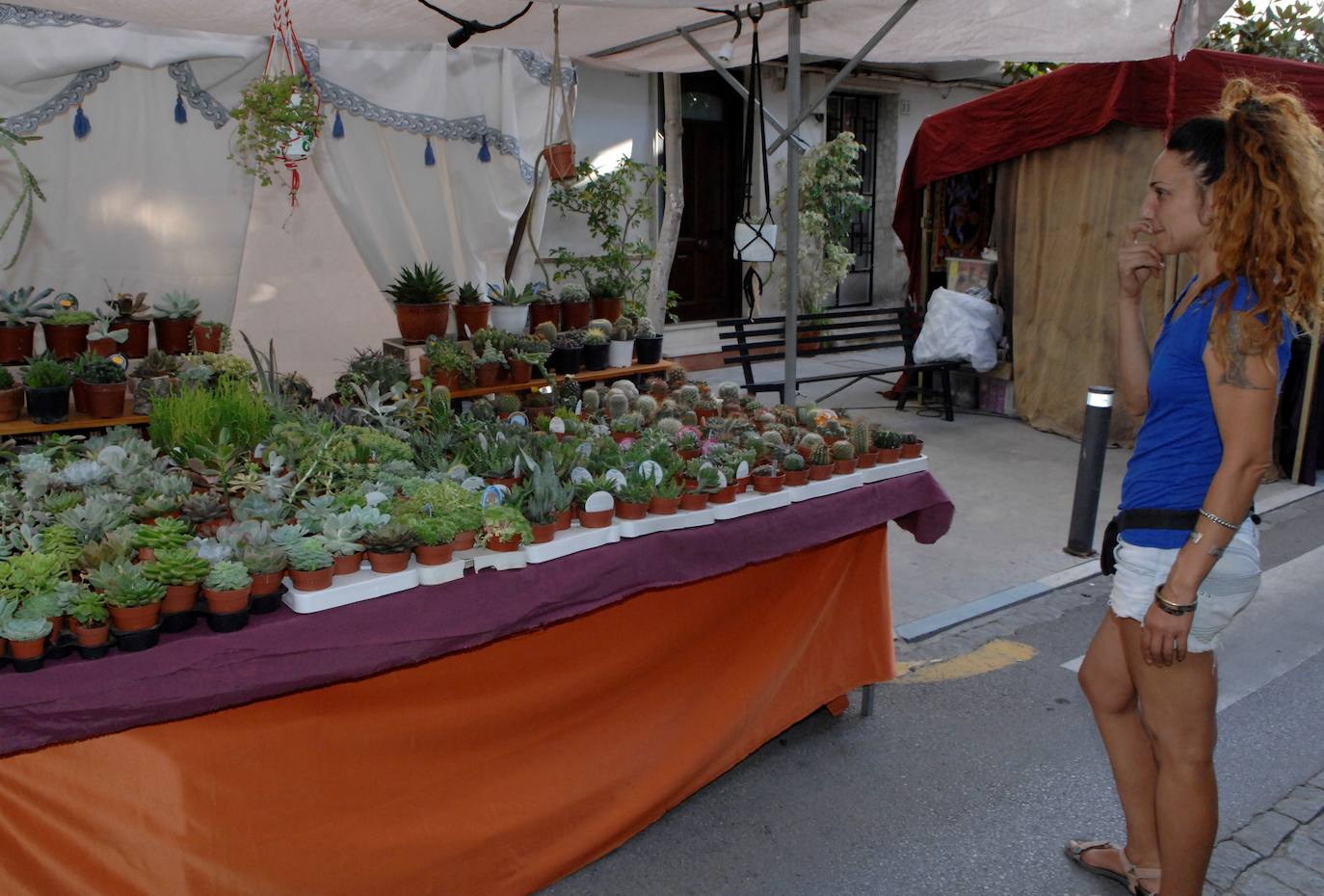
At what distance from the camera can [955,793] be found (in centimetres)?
295

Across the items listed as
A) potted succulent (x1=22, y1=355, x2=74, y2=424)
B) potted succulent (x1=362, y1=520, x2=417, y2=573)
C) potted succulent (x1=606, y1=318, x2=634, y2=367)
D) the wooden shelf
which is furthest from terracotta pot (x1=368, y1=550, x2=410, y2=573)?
potted succulent (x1=606, y1=318, x2=634, y2=367)

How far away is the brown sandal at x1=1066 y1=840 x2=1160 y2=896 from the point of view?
8.01 feet

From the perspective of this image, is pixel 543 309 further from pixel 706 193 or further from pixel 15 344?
pixel 706 193

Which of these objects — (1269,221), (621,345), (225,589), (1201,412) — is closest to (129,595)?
(225,589)

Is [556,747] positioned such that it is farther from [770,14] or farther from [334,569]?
[770,14]

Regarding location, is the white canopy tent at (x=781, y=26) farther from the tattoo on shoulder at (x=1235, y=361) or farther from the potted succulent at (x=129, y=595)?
the potted succulent at (x=129, y=595)

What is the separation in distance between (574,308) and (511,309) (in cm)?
33

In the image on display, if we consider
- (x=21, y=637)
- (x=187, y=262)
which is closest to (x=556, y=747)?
(x=21, y=637)

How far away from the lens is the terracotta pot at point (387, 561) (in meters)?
2.13

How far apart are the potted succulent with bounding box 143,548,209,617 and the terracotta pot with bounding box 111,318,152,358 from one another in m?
1.83

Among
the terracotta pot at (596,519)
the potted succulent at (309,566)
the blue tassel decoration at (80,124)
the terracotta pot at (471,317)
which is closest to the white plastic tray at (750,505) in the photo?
the terracotta pot at (596,519)

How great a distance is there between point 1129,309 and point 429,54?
2.95 meters

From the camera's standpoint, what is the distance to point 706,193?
10.9m

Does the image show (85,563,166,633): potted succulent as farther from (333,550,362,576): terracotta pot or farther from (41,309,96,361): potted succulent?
(41,309,96,361): potted succulent
